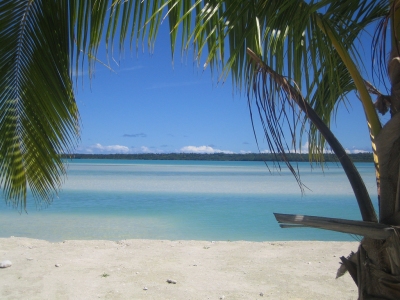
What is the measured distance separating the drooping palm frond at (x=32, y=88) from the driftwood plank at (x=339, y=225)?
1.37 m

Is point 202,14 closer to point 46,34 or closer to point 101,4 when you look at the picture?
point 101,4

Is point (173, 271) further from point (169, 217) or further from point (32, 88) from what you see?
point (169, 217)

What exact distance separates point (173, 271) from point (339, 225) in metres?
3.59

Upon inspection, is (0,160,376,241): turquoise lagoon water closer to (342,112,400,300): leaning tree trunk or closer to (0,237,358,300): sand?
(0,237,358,300): sand

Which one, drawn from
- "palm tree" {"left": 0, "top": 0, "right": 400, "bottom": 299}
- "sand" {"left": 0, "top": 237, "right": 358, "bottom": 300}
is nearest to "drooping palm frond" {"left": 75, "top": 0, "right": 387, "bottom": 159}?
"palm tree" {"left": 0, "top": 0, "right": 400, "bottom": 299}

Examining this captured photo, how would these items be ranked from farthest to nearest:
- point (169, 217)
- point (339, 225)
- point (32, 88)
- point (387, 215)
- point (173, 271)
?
point (169, 217) → point (173, 271) → point (32, 88) → point (387, 215) → point (339, 225)

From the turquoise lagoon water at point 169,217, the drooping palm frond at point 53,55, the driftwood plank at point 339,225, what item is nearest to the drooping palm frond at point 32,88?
the drooping palm frond at point 53,55

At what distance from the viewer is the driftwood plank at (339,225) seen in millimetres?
1453

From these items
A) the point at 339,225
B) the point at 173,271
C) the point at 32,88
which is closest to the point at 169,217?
the point at 173,271

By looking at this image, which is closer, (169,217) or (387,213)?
(387,213)

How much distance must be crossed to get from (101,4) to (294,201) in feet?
57.1

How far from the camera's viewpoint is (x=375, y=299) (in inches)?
61.9

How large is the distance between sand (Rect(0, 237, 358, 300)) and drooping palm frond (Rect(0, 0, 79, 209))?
2.14 meters

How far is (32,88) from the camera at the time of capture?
2156 millimetres
